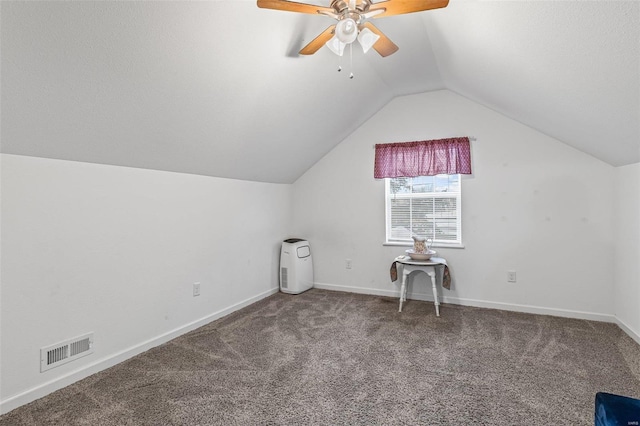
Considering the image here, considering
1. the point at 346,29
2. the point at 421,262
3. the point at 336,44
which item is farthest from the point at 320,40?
the point at 421,262

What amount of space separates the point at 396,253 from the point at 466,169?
51.6 inches

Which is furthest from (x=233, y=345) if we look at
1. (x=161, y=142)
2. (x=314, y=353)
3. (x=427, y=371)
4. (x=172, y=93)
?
(x=172, y=93)

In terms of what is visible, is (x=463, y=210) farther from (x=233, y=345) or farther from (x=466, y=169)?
(x=233, y=345)

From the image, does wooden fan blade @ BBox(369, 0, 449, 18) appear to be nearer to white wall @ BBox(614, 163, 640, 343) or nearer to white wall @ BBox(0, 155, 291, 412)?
white wall @ BBox(0, 155, 291, 412)

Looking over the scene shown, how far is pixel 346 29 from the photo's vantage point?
1.69 meters

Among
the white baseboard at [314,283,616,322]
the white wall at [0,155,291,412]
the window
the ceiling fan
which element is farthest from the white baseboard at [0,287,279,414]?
the ceiling fan

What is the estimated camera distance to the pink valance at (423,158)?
3.57 meters

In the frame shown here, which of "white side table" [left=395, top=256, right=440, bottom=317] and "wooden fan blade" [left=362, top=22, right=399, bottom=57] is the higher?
"wooden fan blade" [left=362, top=22, right=399, bottom=57]

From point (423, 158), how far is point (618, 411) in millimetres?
3107

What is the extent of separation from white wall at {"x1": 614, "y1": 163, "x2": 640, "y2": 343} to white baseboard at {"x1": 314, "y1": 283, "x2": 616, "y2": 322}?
205mm

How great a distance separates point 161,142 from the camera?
7.72 ft

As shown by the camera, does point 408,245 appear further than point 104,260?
Yes

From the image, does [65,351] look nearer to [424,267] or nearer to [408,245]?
[424,267]

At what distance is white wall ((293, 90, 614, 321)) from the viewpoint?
3.13m
